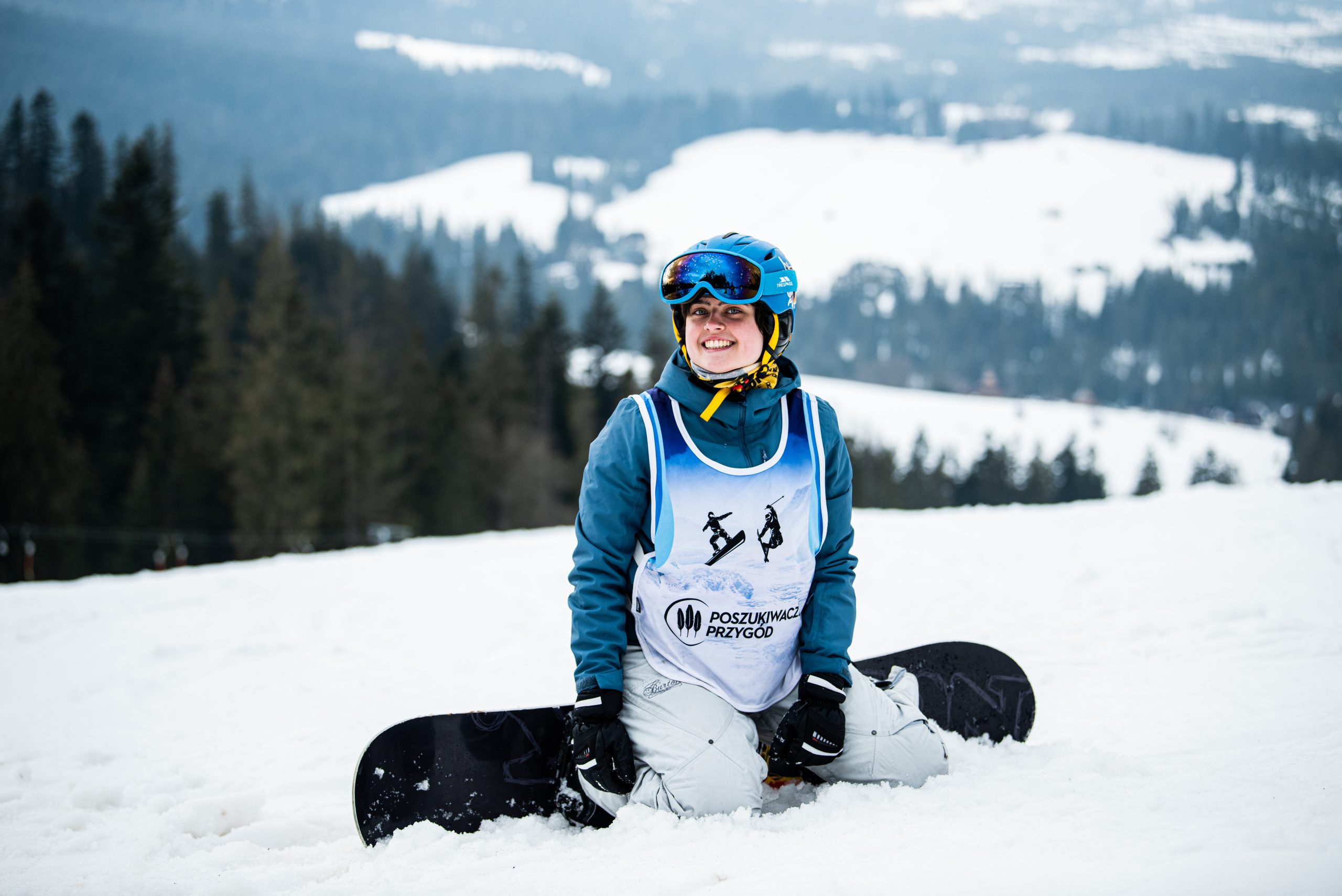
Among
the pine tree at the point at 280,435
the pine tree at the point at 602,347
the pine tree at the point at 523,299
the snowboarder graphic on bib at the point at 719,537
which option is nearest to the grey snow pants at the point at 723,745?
the snowboarder graphic on bib at the point at 719,537

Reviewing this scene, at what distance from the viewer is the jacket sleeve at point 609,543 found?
10.5ft

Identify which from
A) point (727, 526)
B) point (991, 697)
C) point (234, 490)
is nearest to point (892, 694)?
point (991, 697)

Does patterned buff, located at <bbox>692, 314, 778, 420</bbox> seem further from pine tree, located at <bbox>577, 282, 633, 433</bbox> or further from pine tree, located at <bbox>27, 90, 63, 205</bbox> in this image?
pine tree, located at <bbox>27, 90, 63, 205</bbox>

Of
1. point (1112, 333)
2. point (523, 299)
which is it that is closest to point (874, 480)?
point (523, 299)

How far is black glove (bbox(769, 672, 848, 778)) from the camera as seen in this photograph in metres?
3.21

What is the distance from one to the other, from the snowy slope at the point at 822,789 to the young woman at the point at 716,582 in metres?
0.18

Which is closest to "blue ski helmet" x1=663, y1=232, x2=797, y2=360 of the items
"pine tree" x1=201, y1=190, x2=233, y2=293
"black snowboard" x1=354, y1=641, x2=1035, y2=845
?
"black snowboard" x1=354, y1=641, x2=1035, y2=845

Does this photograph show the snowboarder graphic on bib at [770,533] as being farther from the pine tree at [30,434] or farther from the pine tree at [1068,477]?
the pine tree at [1068,477]

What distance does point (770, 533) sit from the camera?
10.7 feet

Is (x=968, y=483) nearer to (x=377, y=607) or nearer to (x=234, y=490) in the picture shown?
(x=234, y=490)

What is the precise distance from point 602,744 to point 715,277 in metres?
1.55

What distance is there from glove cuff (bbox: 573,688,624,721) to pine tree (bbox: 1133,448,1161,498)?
228 feet

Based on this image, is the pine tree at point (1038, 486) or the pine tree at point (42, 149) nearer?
the pine tree at point (42, 149)

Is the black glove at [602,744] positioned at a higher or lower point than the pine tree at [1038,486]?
higher
